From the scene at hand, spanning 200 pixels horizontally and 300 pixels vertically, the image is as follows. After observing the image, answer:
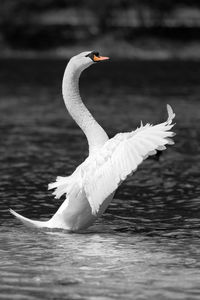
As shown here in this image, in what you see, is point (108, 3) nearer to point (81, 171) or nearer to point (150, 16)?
point (150, 16)

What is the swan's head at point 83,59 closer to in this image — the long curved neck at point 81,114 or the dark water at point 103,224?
the long curved neck at point 81,114

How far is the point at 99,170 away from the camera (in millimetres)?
10516

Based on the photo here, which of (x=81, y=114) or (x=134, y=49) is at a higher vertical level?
(x=134, y=49)

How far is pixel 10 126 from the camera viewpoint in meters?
25.1

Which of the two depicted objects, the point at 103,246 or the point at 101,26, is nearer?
the point at 103,246

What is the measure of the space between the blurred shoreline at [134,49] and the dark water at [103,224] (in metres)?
44.9

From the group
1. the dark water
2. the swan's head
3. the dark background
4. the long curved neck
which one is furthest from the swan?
the dark background

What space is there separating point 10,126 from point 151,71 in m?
33.3

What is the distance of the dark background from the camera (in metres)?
75.8

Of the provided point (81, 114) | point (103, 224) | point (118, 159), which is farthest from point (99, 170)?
point (103, 224)

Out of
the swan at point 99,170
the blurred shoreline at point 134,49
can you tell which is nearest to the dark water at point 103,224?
the swan at point 99,170

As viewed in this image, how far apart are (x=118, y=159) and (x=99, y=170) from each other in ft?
0.88

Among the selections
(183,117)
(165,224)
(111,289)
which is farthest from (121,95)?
(111,289)

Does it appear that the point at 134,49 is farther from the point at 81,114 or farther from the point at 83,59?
the point at 81,114
